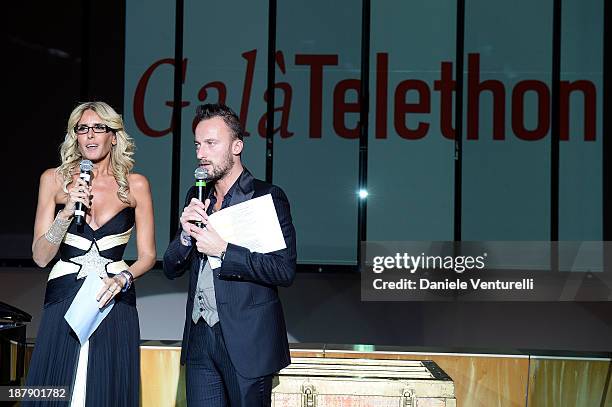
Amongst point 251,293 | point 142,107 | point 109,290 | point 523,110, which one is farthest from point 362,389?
point 142,107

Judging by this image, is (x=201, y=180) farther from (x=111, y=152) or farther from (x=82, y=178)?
(x=111, y=152)

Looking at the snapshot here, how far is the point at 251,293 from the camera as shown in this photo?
3.10 meters

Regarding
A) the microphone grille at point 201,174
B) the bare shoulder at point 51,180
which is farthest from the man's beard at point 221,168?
the bare shoulder at point 51,180

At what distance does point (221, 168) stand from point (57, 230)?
27.4 inches

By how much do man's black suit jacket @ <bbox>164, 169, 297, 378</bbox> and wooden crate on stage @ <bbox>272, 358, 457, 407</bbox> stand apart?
29.6 inches

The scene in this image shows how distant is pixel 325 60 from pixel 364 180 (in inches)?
48.5

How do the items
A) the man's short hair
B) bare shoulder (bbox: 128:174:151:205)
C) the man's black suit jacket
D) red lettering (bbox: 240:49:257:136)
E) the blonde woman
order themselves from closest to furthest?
the man's black suit jacket
the man's short hair
the blonde woman
bare shoulder (bbox: 128:174:151:205)
red lettering (bbox: 240:49:257:136)

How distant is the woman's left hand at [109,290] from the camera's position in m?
3.22

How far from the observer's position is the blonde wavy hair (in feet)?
11.0

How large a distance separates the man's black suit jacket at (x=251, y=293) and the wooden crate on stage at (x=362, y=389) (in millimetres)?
752

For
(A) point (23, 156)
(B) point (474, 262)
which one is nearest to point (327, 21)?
(B) point (474, 262)

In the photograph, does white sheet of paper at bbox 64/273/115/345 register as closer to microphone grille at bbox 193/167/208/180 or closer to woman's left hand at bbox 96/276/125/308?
woman's left hand at bbox 96/276/125/308

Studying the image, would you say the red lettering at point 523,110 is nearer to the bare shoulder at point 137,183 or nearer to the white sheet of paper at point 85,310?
the bare shoulder at point 137,183

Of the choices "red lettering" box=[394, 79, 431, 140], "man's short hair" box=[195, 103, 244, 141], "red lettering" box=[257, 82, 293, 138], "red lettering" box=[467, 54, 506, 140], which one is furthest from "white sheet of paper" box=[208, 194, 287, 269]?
"red lettering" box=[467, 54, 506, 140]
